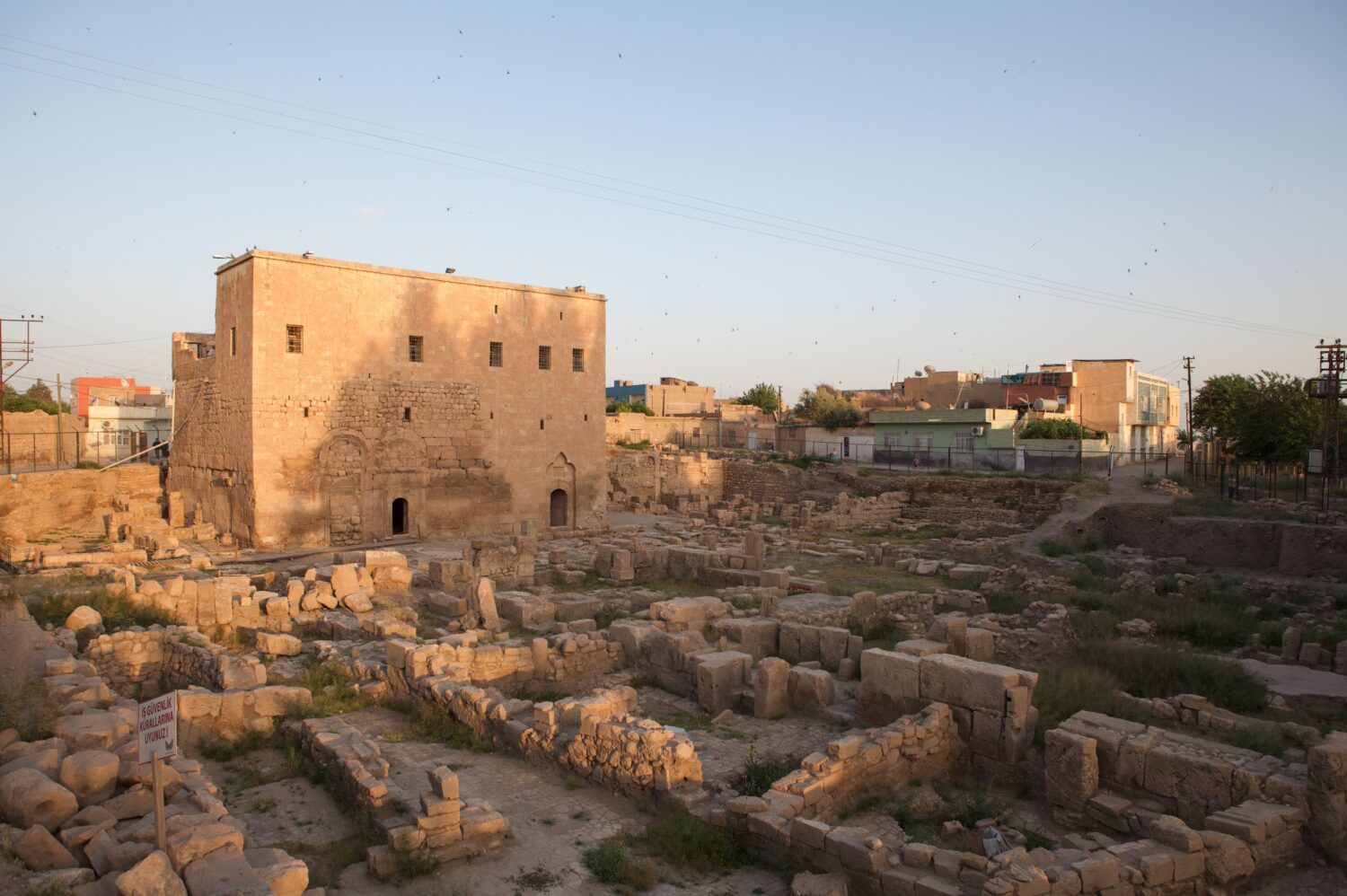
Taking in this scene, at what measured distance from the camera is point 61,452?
3594 centimetres

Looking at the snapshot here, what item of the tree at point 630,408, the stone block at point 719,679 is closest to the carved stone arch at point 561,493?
the stone block at point 719,679

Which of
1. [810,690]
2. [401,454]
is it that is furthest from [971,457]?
[810,690]

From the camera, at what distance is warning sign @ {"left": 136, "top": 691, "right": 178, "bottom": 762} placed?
17.7 ft

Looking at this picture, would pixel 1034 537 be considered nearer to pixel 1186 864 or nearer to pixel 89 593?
pixel 1186 864

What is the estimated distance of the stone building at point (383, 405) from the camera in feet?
77.0

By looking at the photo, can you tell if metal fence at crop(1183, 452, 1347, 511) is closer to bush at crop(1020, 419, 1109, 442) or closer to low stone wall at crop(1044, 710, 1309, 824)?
bush at crop(1020, 419, 1109, 442)

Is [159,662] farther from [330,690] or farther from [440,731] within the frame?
[440,731]

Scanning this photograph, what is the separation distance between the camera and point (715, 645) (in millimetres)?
12164

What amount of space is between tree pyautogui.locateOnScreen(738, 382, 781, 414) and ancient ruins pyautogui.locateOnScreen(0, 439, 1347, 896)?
4982 centimetres

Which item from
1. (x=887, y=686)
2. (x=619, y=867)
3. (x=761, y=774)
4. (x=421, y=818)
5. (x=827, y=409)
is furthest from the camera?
(x=827, y=409)

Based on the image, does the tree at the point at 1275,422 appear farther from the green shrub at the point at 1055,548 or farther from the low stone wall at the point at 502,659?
the low stone wall at the point at 502,659

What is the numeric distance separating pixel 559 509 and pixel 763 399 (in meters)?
41.9

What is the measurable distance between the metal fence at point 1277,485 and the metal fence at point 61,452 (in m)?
38.3

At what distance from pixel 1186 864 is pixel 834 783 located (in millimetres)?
2661
